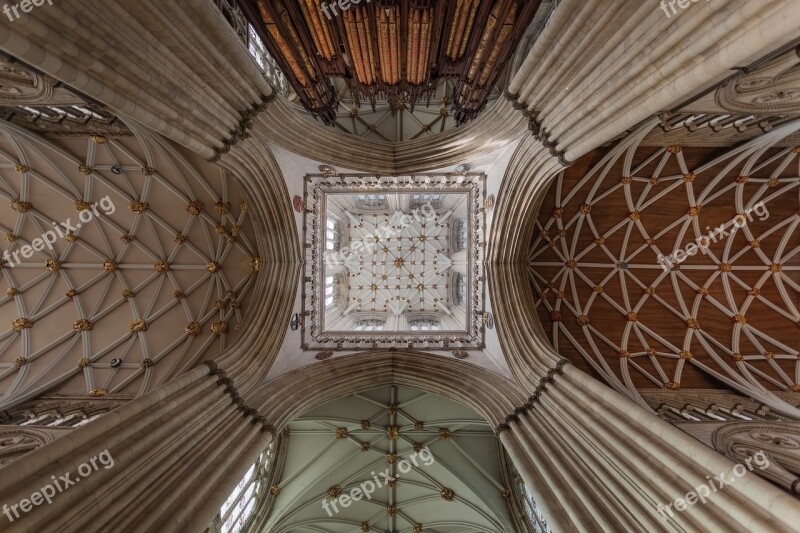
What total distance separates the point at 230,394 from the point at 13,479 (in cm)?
386

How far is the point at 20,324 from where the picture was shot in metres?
9.33

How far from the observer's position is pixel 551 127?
711cm

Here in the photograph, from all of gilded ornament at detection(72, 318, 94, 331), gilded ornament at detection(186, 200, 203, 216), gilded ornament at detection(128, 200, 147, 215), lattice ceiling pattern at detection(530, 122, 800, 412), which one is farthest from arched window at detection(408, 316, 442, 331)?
gilded ornament at detection(72, 318, 94, 331)

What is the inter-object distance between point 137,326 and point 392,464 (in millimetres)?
8946

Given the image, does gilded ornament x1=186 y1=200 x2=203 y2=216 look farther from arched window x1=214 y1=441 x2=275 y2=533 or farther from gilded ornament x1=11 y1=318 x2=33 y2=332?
arched window x1=214 y1=441 x2=275 y2=533

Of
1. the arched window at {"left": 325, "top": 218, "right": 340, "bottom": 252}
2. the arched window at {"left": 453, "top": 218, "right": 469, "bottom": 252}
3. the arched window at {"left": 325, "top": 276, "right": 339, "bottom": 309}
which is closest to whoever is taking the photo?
Result: the arched window at {"left": 325, "top": 276, "right": 339, "bottom": 309}

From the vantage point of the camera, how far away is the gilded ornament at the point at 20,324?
931cm

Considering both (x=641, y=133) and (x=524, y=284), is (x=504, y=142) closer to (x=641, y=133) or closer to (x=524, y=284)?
(x=641, y=133)

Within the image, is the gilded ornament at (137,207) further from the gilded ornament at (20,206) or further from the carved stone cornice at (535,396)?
the carved stone cornice at (535,396)

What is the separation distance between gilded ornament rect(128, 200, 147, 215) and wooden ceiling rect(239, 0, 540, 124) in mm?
5222

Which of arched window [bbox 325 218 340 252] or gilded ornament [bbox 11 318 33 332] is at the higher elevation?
arched window [bbox 325 218 340 252]

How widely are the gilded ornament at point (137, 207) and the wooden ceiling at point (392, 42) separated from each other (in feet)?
17.1

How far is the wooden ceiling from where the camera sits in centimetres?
736

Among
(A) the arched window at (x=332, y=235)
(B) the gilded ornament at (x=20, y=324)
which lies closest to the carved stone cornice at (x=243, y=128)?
(B) the gilded ornament at (x=20, y=324)
